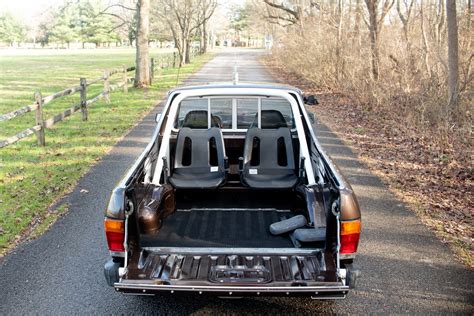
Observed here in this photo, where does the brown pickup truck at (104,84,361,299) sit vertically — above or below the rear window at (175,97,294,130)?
below

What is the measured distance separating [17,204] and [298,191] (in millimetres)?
4034

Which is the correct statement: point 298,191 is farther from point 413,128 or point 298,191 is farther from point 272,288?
point 413,128

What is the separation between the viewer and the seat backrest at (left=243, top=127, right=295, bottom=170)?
5.40m

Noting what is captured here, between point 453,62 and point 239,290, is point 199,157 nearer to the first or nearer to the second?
point 239,290

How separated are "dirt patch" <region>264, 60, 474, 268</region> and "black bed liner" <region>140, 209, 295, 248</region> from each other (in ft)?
6.75

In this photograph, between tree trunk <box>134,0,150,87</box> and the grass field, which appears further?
tree trunk <box>134,0,150,87</box>

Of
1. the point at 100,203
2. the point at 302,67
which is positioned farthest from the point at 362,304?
the point at 302,67

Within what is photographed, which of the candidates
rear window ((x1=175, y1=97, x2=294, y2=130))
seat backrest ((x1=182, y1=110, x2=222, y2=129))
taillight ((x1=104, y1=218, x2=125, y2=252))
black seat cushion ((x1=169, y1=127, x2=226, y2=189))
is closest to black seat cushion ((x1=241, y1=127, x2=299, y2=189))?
black seat cushion ((x1=169, y1=127, x2=226, y2=189))

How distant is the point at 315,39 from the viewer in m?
22.6

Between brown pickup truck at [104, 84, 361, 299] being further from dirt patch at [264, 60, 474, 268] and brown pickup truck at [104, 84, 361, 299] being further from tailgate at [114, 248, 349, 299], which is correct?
dirt patch at [264, 60, 474, 268]

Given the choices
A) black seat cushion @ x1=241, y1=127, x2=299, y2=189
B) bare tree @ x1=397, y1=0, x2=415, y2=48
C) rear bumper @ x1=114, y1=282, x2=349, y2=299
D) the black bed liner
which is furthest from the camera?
bare tree @ x1=397, y1=0, x2=415, y2=48

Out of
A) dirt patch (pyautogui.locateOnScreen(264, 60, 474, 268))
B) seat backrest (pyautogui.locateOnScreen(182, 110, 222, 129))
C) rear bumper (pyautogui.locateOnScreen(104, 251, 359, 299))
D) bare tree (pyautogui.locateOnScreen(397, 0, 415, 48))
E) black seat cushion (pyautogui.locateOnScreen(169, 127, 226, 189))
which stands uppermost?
bare tree (pyautogui.locateOnScreen(397, 0, 415, 48))

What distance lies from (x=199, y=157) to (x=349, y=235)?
2.41 metres

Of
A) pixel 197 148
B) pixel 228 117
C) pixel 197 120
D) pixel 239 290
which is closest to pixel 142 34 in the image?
pixel 228 117
